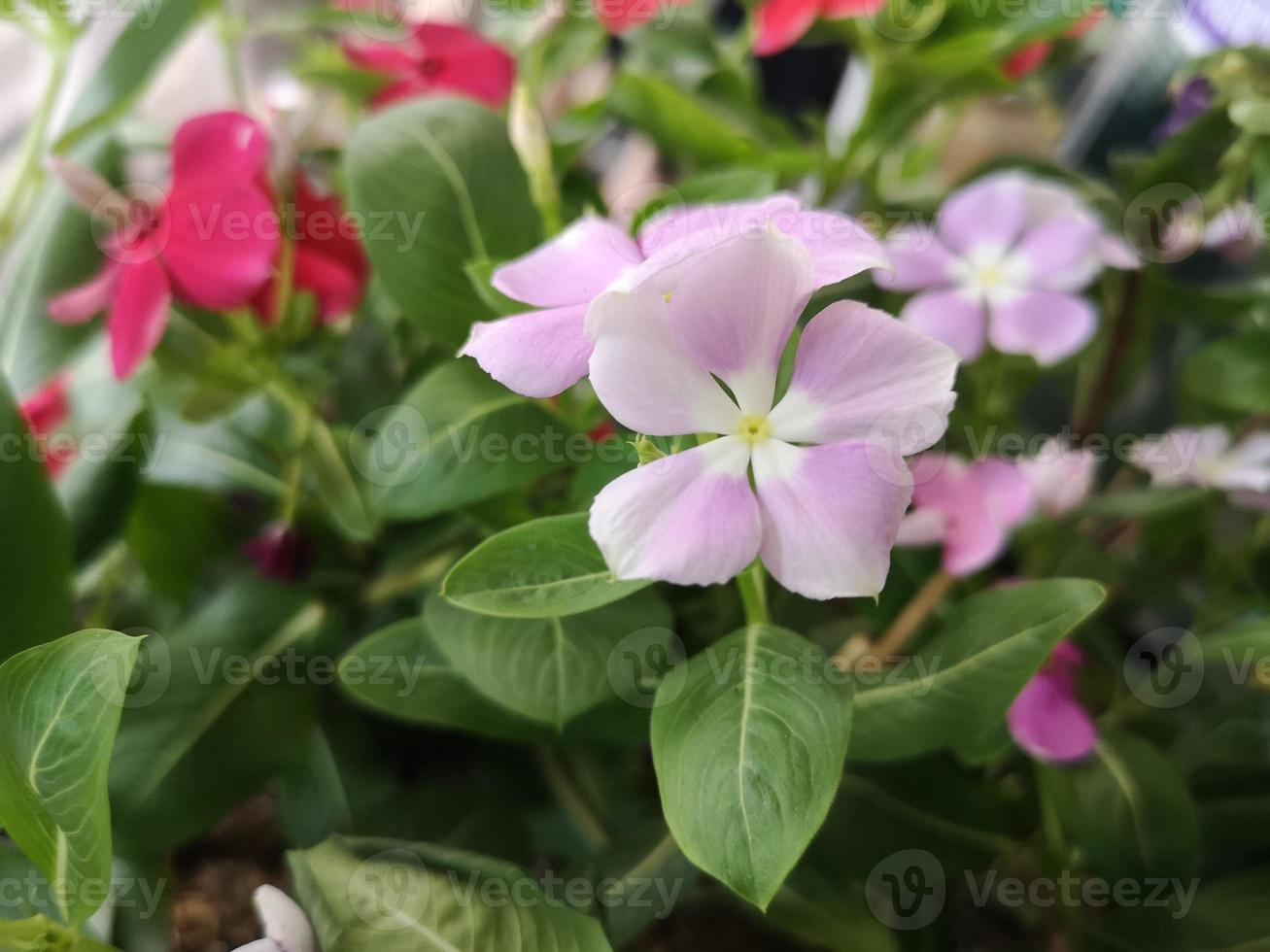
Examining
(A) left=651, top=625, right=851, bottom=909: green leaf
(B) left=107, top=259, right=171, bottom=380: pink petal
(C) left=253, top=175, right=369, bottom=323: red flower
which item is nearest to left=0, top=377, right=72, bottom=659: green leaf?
(B) left=107, top=259, right=171, bottom=380: pink petal

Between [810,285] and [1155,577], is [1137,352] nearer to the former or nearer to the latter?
[1155,577]

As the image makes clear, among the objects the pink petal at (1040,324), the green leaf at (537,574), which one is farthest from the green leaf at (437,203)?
the pink petal at (1040,324)

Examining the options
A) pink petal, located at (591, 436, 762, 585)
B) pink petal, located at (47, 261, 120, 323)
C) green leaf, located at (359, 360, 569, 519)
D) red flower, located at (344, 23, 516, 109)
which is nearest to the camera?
pink petal, located at (591, 436, 762, 585)

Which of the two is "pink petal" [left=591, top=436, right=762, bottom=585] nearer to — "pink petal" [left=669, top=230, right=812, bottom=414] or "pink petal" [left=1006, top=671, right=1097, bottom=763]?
"pink petal" [left=669, top=230, right=812, bottom=414]

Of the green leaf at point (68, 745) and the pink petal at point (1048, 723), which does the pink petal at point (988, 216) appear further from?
the green leaf at point (68, 745)

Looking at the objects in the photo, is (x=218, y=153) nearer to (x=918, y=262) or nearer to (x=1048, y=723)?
(x=918, y=262)

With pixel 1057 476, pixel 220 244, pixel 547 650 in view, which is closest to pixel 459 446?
pixel 547 650
